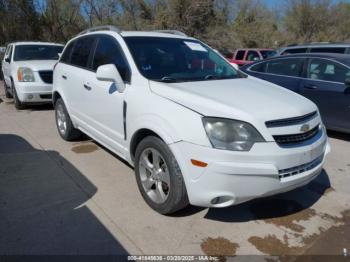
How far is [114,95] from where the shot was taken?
383 centimetres

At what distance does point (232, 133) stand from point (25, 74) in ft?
21.4

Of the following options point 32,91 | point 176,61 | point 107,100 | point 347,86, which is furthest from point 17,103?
point 347,86

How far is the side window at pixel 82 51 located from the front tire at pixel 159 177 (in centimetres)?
191

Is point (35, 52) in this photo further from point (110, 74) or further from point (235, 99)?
point (235, 99)

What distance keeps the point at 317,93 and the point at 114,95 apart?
13.2 ft

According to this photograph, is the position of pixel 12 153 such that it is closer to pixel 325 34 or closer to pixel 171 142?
pixel 171 142

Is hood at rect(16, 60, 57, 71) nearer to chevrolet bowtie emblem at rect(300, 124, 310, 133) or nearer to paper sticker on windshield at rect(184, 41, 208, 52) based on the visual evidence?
paper sticker on windshield at rect(184, 41, 208, 52)

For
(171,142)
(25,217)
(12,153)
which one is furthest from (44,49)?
(171,142)

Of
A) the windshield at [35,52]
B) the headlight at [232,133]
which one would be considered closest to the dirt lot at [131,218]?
the headlight at [232,133]

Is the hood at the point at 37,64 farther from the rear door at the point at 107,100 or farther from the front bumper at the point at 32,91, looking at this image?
the rear door at the point at 107,100

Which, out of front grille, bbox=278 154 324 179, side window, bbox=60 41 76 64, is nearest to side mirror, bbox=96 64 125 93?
front grille, bbox=278 154 324 179

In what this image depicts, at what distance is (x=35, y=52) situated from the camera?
29.9 feet

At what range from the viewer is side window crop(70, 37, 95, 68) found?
471cm

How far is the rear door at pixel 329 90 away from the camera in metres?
5.84
